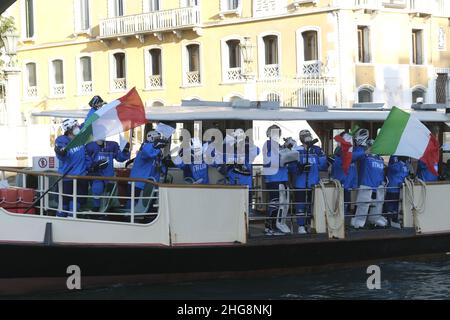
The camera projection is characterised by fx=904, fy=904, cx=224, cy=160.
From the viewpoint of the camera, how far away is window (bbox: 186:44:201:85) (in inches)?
1366

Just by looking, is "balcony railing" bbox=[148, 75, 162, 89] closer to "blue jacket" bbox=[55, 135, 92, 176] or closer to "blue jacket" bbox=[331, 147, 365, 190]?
"blue jacket" bbox=[331, 147, 365, 190]

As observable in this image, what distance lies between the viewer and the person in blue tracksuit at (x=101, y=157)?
11.4 m

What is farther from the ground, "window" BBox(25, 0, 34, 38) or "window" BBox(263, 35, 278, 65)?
"window" BBox(25, 0, 34, 38)

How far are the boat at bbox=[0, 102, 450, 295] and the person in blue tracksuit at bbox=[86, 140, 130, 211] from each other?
0.15 metres

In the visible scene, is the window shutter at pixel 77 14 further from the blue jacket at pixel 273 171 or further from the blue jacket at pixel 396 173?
the blue jacket at pixel 273 171

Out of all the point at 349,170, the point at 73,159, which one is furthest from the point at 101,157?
the point at 349,170

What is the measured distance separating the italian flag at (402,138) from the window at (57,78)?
28.8 metres

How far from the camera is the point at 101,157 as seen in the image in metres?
11.7

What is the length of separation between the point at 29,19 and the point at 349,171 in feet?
100

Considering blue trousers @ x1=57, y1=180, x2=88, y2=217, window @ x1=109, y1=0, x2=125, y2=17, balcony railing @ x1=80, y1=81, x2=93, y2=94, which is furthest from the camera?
balcony railing @ x1=80, y1=81, x2=93, y2=94

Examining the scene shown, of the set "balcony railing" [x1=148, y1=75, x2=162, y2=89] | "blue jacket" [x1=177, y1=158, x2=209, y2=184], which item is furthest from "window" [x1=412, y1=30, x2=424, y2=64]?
"blue jacket" [x1=177, y1=158, x2=209, y2=184]

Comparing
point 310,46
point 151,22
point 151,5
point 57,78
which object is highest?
point 151,5

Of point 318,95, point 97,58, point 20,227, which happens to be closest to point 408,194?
point 20,227
